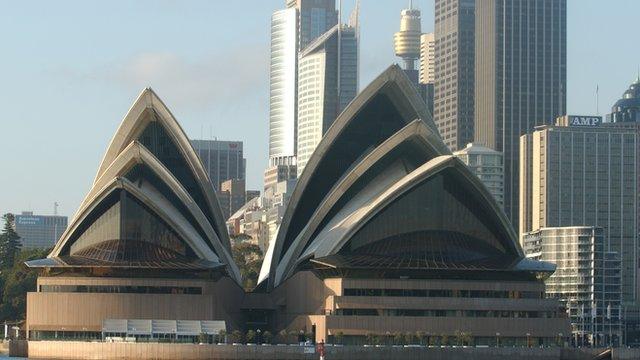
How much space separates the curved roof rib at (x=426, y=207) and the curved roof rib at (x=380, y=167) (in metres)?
1.54

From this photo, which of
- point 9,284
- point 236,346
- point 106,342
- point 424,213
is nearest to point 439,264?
point 424,213

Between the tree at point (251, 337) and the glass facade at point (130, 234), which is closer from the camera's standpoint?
the tree at point (251, 337)

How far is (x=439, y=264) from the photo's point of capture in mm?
138375

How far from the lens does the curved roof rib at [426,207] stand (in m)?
138

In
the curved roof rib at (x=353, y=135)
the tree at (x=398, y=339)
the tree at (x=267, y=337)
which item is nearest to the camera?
the tree at (x=398, y=339)

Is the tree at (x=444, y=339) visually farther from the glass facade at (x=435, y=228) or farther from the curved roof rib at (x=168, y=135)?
the curved roof rib at (x=168, y=135)

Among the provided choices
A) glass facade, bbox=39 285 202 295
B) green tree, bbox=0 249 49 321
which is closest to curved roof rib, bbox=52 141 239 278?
glass facade, bbox=39 285 202 295

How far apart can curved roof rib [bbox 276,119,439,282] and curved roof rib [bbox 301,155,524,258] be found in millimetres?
1544

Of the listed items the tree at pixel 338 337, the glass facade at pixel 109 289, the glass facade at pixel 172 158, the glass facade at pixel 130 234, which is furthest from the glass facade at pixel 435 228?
the glass facade at pixel 172 158

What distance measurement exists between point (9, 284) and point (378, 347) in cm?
5433

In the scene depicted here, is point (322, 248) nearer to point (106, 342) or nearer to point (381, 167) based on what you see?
point (381, 167)

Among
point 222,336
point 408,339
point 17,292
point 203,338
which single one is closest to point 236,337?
point 222,336

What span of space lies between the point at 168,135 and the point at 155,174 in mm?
4669

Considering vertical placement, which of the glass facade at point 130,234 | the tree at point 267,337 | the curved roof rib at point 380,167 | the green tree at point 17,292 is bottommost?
the tree at point 267,337
